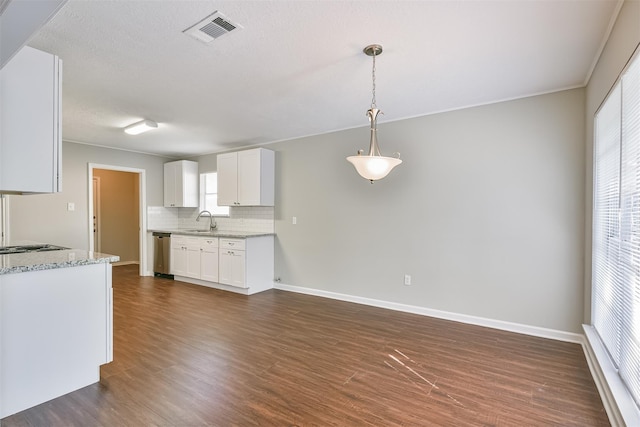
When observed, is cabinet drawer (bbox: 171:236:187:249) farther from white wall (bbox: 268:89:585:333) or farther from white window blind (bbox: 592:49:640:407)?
white window blind (bbox: 592:49:640:407)

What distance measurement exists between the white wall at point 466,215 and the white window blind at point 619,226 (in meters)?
0.43

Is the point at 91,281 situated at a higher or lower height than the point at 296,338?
higher

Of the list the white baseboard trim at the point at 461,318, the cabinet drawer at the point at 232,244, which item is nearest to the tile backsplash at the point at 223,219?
the cabinet drawer at the point at 232,244

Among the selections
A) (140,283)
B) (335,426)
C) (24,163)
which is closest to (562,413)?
(335,426)

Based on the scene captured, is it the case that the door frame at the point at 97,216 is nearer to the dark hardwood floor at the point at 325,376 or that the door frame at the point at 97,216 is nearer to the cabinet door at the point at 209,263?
the cabinet door at the point at 209,263

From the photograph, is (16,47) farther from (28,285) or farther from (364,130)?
(364,130)

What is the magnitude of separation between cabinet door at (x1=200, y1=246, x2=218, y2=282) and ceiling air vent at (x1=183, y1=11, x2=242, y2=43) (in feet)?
11.9

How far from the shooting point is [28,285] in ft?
6.66

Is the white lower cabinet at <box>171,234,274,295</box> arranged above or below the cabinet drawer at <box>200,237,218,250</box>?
below

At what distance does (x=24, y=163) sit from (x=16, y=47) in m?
0.90

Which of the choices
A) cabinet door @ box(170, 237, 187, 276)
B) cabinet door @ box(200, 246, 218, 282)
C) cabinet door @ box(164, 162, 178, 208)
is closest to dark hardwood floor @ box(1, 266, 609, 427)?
cabinet door @ box(200, 246, 218, 282)

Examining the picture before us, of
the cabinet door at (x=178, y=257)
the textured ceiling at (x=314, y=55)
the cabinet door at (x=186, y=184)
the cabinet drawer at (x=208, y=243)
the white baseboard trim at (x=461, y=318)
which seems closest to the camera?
the textured ceiling at (x=314, y=55)

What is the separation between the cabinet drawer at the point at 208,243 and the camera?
5.25 m

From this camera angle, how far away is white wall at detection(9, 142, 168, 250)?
481 centimetres
